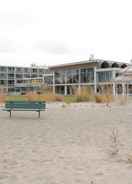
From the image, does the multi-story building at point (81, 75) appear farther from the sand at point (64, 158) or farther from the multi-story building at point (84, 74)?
the sand at point (64, 158)

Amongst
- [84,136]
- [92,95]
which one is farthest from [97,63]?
[84,136]

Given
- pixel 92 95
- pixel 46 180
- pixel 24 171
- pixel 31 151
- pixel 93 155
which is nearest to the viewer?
pixel 46 180

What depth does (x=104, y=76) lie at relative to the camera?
243ft

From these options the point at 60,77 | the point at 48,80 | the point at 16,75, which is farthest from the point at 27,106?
the point at 16,75

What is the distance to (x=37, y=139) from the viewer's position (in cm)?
888

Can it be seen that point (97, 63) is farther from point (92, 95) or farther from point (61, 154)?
point (61, 154)

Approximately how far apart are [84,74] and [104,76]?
22.7ft

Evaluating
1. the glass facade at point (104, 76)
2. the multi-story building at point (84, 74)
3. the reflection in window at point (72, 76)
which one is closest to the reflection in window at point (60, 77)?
the multi-story building at point (84, 74)

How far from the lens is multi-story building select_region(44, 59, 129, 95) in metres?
72.9

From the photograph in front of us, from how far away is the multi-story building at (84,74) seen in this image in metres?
72.9

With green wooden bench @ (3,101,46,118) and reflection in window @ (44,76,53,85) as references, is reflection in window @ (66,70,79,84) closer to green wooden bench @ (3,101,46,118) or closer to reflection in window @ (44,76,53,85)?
reflection in window @ (44,76,53,85)

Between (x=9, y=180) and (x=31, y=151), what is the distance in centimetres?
215

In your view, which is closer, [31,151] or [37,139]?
[31,151]

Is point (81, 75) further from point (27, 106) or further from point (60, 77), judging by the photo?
point (27, 106)
